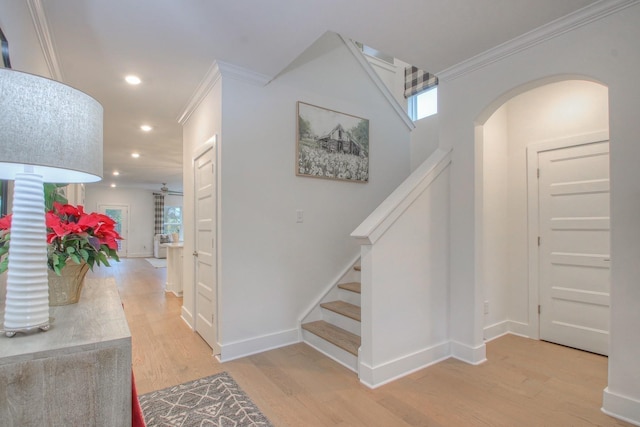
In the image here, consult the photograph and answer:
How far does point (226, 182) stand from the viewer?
107 inches

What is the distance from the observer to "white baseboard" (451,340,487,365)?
2.57m

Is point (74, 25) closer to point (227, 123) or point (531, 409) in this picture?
point (227, 123)

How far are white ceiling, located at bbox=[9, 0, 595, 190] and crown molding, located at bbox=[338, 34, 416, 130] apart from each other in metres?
1.01

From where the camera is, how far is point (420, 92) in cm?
435

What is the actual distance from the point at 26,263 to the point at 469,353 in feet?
9.23

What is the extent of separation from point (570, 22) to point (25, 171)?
2917 millimetres

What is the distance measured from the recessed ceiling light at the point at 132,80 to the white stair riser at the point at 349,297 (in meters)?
2.81

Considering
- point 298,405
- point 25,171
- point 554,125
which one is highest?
point 554,125

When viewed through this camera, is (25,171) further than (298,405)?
No

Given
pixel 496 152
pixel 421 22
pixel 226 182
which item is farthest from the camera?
pixel 496 152

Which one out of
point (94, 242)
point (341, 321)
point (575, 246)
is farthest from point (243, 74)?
point (575, 246)

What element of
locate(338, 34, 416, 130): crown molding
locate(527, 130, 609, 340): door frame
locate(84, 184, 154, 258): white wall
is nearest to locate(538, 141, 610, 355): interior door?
locate(527, 130, 609, 340): door frame

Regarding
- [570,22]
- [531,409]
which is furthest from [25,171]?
[570,22]

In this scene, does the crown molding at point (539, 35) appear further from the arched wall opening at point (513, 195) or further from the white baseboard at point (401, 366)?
the white baseboard at point (401, 366)
